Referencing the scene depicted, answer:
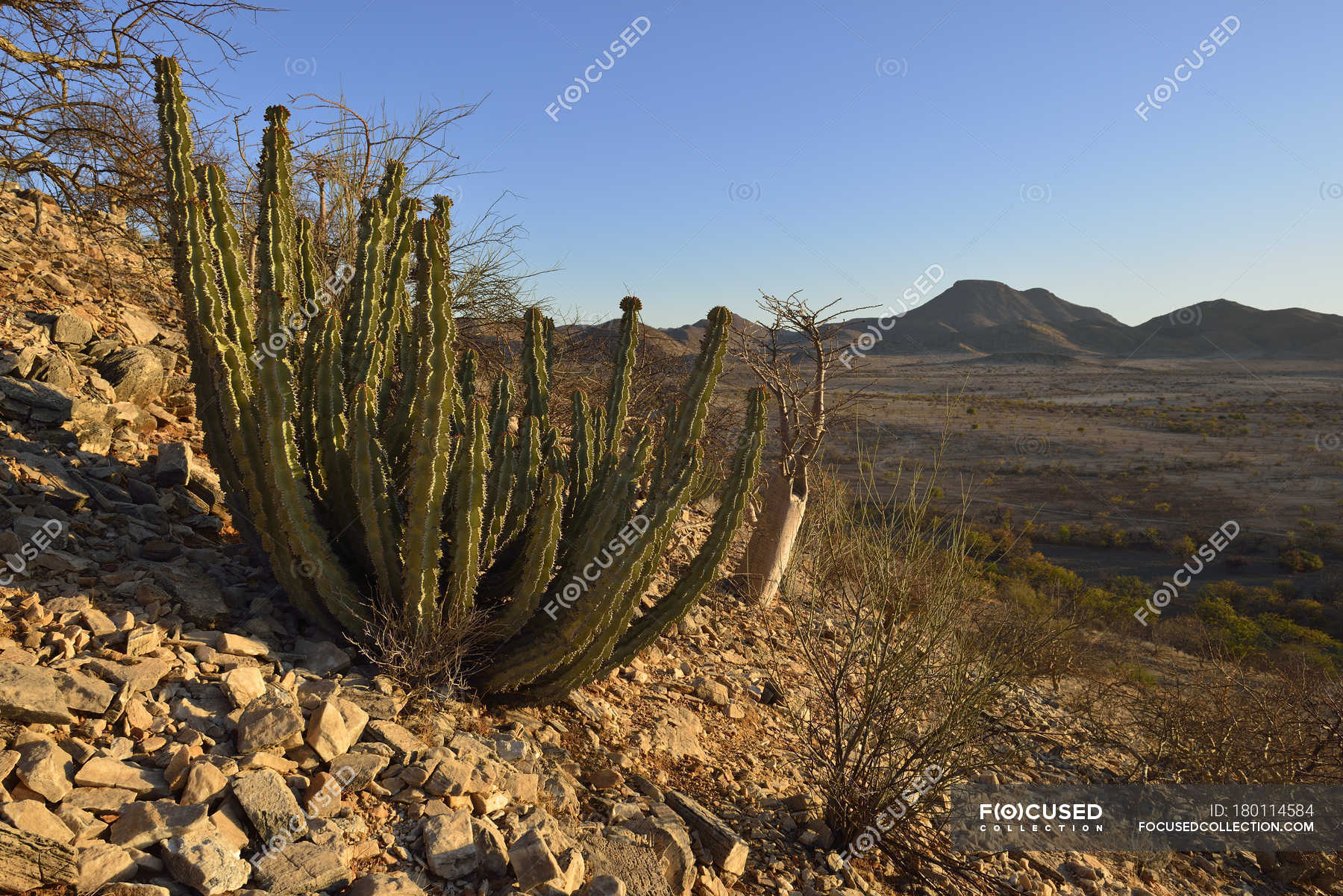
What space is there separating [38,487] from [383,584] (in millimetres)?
1950

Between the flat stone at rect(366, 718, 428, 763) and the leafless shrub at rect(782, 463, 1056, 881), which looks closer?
the flat stone at rect(366, 718, 428, 763)

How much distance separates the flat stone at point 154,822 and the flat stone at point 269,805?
0.12 metres

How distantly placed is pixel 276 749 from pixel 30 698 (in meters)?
0.76

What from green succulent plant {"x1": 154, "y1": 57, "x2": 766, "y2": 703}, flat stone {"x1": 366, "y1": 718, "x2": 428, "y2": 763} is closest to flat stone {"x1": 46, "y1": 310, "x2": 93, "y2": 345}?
green succulent plant {"x1": 154, "y1": 57, "x2": 766, "y2": 703}

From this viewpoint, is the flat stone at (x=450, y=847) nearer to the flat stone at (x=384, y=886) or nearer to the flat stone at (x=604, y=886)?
the flat stone at (x=384, y=886)

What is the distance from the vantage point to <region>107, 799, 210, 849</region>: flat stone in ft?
7.24

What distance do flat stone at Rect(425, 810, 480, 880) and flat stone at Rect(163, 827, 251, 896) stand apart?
1.81 ft

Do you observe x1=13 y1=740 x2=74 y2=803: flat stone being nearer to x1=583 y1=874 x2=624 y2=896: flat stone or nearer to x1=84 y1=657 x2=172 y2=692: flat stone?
x1=84 y1=657 x2=172 y2=692: flat stone

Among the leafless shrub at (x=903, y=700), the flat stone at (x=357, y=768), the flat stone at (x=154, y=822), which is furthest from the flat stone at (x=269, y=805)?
the leafless shrub at (x=903, y=700)

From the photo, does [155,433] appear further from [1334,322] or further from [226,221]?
[1334,322]

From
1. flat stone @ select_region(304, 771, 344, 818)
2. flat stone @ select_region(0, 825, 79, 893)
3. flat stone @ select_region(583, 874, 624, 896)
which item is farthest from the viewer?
flat stone @ select_region(583, 874, 624, 896)

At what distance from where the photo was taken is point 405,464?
4320 millimetres

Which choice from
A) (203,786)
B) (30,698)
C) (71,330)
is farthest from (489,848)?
(71,330)

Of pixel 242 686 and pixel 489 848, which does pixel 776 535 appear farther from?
pixel 242 686
